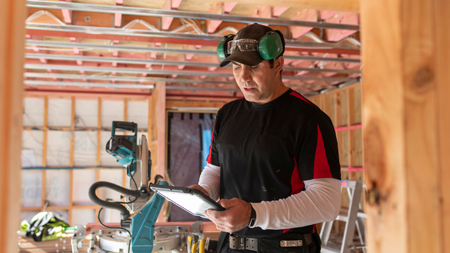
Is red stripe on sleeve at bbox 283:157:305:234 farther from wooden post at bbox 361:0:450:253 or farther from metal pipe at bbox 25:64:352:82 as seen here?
metal pipe at bbox 25:64:352:82

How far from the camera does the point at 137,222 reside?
7.25 ft

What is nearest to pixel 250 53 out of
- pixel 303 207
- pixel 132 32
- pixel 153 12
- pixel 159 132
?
pixel 303 207

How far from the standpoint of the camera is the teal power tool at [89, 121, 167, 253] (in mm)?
2197

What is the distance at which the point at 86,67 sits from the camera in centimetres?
561

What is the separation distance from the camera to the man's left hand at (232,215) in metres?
1.24

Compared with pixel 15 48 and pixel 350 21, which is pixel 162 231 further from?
pixel 350 21

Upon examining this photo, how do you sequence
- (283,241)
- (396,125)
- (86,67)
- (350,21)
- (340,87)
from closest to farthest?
(396,125) → (283,241) → (350,21) → (86,67) → (340,87)

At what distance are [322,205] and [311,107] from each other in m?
0.39

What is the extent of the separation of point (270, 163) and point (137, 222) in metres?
1.15

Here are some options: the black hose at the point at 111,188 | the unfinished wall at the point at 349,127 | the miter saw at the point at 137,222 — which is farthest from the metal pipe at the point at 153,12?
the unfinished wall at the point at 349,127

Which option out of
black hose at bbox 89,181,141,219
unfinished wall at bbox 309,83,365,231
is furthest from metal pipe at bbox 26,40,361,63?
black hose at bbox 89,181,141,219

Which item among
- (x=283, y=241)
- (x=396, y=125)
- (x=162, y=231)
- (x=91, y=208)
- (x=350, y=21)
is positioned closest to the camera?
(x=396, y=125)

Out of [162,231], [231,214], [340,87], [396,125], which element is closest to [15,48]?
[396,125]

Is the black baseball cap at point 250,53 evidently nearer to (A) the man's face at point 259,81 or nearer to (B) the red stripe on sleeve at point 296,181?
(A) the man's face at point 259,81
